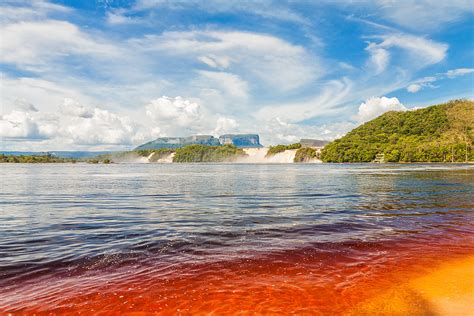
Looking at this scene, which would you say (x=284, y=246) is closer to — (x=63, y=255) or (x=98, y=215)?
(x=63, y=255)

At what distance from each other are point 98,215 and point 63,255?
9.02 meters

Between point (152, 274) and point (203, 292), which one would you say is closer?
point (203, 292)

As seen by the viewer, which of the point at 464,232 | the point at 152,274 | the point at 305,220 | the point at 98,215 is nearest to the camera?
the point at 152,274

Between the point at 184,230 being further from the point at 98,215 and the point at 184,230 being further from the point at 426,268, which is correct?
the point at 426,268

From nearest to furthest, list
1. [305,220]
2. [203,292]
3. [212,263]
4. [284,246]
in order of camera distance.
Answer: [203,292] < [212,263] < [284,246] < [305,220]

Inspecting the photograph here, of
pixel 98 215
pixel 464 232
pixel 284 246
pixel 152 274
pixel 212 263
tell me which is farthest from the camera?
pixel 98 215

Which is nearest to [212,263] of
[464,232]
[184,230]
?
[184,230]

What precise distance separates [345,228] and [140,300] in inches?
435

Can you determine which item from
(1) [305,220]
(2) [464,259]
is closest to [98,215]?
(1) [305,220]

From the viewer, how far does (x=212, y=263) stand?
34.2 feet

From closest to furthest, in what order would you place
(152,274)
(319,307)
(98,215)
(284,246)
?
1. (319,307)
2. (152,274)
3. (284,246)
4. (98,215)

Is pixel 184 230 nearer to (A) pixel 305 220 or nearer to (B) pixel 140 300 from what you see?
(A) pixel 305 220

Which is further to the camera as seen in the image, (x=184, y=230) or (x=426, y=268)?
(x=184, y=230)

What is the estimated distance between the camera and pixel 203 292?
815 centimetres
